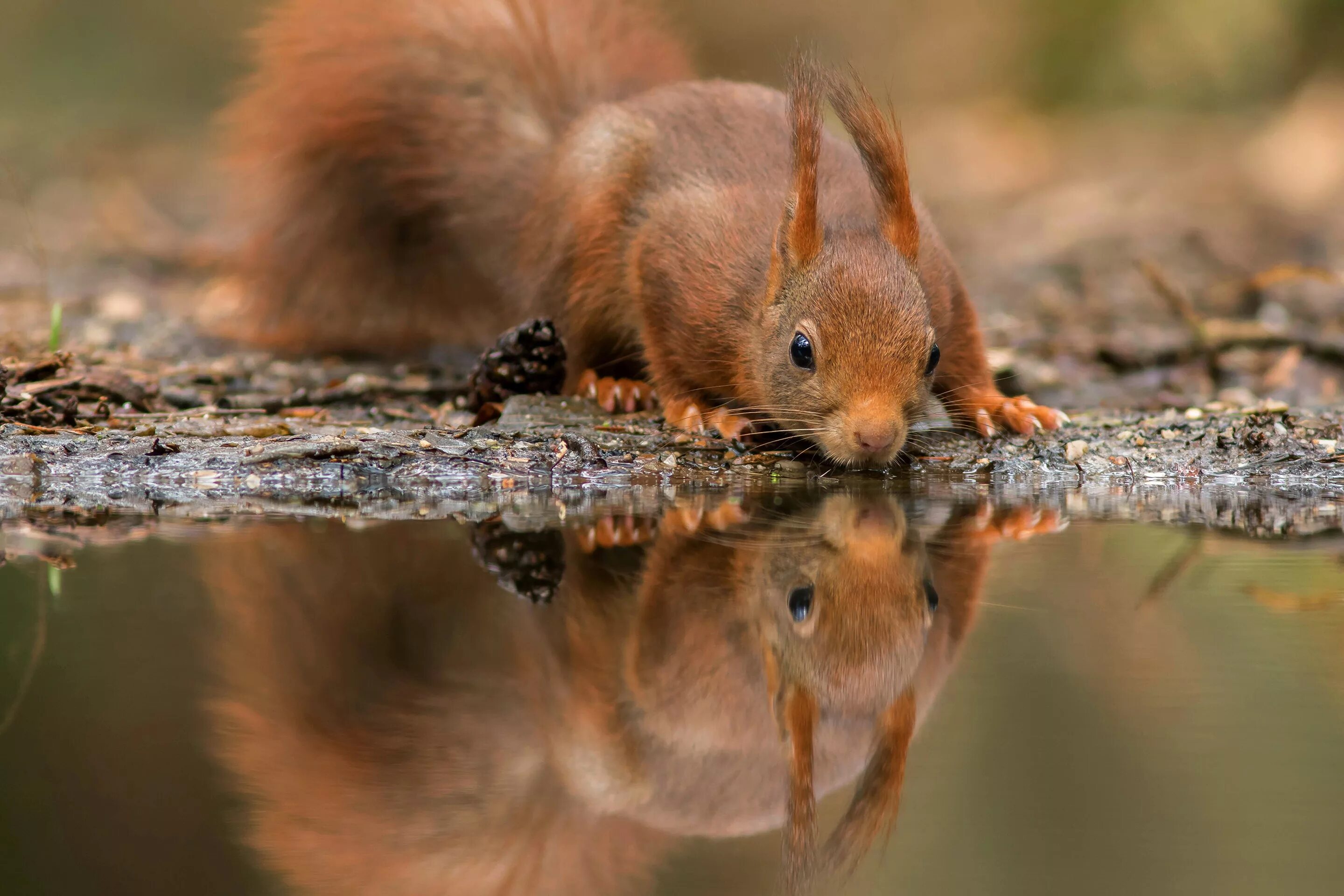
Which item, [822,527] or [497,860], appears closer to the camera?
[497,860]

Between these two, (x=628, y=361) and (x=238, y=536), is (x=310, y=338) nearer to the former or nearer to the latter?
(x=628, y=361)

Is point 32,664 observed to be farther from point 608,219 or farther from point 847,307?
point 608,219

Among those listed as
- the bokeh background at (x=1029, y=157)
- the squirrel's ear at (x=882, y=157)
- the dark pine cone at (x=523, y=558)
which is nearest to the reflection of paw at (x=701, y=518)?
the dark pine cone at (x=523, y=558)

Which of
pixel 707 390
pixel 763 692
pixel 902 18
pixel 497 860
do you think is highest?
pixel 902 18

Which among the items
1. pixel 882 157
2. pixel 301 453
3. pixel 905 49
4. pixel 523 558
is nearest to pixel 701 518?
pixel 523 558

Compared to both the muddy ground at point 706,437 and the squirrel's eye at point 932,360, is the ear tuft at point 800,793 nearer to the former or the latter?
the muddy ground at point 706,437

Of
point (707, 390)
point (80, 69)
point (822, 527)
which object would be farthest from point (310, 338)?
point (80, 69)

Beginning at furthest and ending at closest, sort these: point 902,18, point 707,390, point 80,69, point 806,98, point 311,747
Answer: point 902,18 → point 80,69 → point 707,390 → point 806,98 → point 311,747
